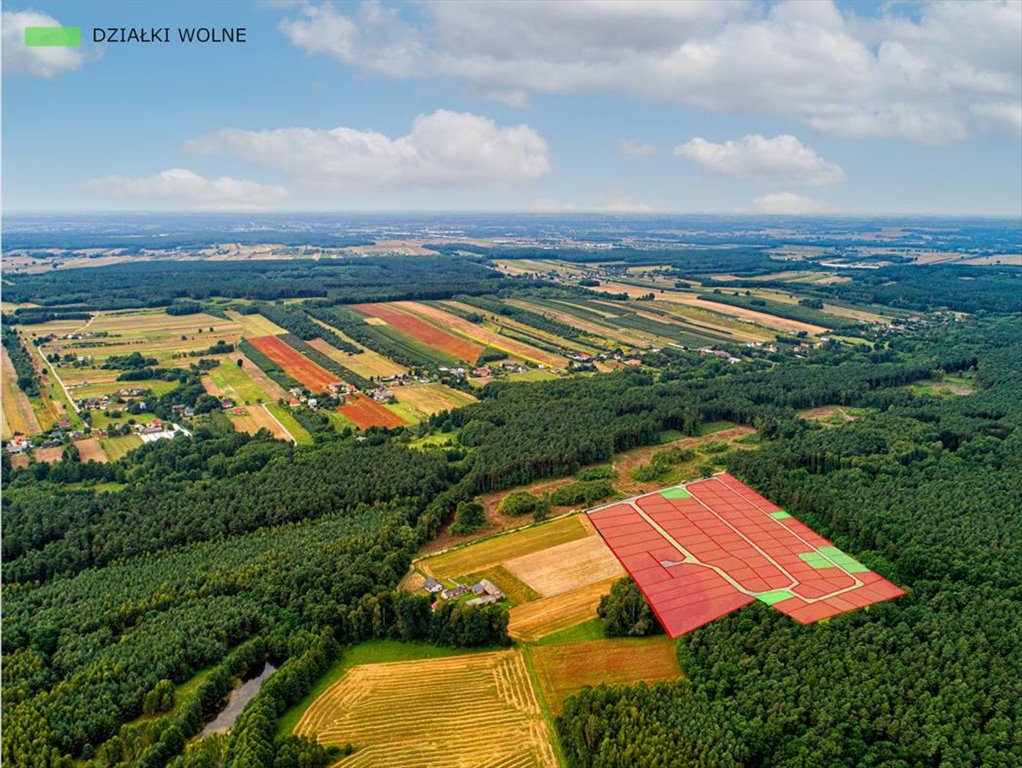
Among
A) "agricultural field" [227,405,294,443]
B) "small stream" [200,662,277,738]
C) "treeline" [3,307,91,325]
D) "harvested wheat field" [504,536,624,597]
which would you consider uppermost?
"treeline" [3,307,91,325]

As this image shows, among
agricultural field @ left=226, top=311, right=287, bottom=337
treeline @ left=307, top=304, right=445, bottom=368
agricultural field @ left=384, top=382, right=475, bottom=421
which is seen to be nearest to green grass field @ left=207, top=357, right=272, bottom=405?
agricultural field @ left=384, top=382, right=475, bottom=421

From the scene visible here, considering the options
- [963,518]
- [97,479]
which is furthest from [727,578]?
[97,479]

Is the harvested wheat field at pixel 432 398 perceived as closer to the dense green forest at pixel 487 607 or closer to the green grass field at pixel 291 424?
the dense green forest at pixel 487 607

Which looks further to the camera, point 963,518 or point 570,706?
point 963,518

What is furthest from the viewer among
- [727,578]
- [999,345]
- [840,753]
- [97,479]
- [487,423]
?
[999,345]

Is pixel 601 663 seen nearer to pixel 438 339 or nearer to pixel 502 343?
pixel 502 343

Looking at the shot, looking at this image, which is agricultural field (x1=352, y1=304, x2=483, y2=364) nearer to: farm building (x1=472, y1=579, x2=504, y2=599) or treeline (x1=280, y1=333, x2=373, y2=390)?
treeline (x1=280, y1=333, x2=373, y2=390)

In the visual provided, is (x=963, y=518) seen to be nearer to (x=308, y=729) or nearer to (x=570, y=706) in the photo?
(x=570, y=706)

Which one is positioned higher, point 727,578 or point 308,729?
point 727,578
